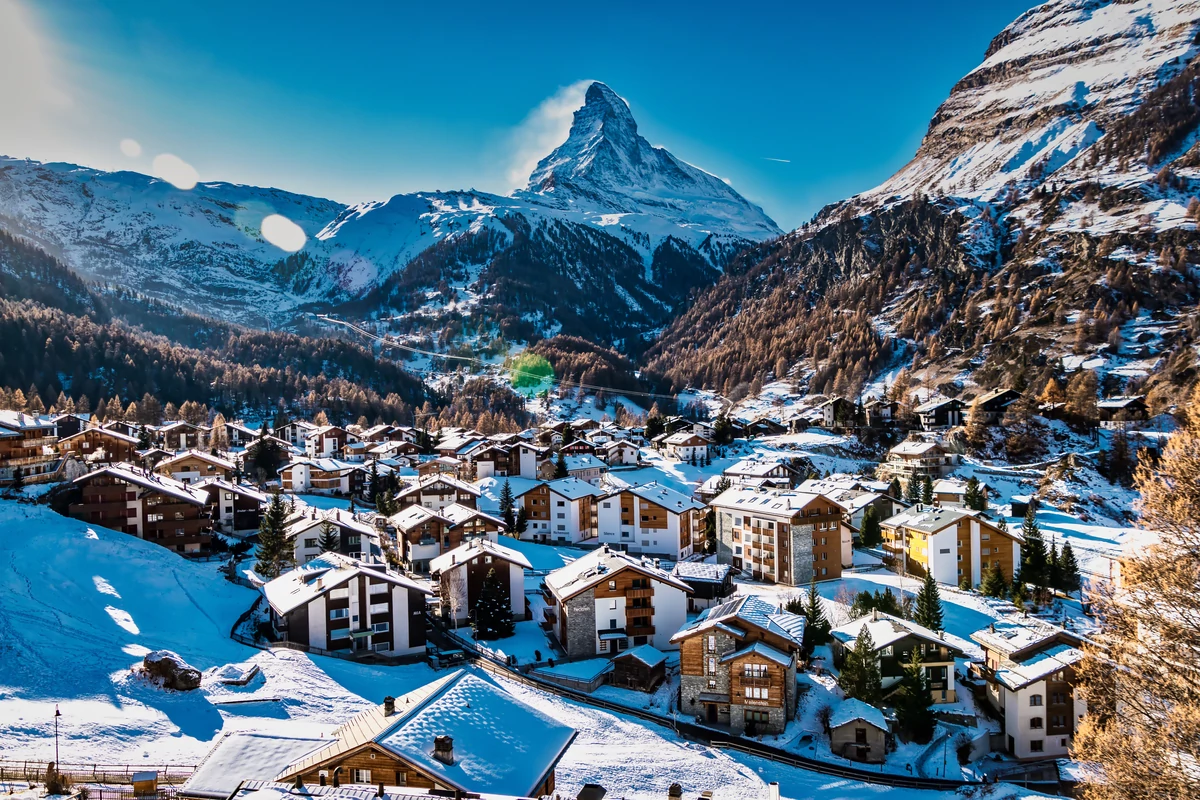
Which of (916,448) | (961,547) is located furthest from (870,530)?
(916,448)

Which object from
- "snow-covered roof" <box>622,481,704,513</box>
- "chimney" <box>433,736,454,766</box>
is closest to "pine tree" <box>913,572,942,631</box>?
"snow-covered roof" <box>622,481,704,513</box>

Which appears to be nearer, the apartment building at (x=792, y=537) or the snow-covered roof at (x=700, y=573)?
the snow-covered roof at (x=700, y=573)

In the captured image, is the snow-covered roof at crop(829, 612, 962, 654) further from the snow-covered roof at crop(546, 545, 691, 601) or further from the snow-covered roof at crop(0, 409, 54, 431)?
the snow-covered roof at crop(0, 409, 54, 431)

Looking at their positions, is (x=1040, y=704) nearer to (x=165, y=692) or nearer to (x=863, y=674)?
(x=863, y=674)

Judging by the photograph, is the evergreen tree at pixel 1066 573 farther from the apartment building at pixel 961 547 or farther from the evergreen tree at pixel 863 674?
the evergreen tree at pixel 863 674

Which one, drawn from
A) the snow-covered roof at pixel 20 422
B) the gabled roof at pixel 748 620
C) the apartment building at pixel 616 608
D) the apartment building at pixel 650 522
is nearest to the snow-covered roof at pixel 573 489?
the apartment building at pixel 650 522

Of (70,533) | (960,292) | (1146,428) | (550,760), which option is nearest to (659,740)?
(550,760)

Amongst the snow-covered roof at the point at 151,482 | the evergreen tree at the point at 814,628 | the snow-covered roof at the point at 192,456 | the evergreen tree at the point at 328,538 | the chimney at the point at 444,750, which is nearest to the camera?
the chimney at the point at 444,750
